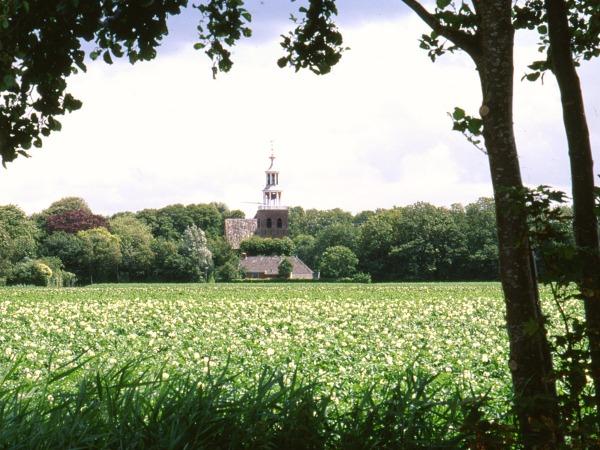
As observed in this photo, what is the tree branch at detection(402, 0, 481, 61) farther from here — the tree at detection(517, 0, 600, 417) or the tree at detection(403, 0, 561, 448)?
the tree at detection(517, 0, 600, 417)

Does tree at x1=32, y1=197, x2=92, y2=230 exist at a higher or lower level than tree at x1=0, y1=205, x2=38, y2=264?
higher

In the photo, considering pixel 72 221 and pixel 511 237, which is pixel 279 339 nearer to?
pixel 511 237

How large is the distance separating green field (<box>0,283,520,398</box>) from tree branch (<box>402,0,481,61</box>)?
10.8ft

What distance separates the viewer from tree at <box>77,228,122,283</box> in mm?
69188

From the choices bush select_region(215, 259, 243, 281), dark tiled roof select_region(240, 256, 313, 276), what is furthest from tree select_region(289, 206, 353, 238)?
bush select_region(215, 259, 243, 281)

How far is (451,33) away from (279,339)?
31.4 ft

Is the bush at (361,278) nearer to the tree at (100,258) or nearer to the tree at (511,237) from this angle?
the tree at (100,258)

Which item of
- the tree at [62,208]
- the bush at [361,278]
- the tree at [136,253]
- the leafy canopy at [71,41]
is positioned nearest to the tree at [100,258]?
the tree at [136,253]

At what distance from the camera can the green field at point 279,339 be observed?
993 centimetres

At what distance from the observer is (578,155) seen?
367cm

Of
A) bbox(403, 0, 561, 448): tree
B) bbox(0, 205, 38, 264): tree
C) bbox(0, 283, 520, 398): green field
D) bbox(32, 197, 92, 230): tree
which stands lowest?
bbox(0, 283, 520, 398): green field

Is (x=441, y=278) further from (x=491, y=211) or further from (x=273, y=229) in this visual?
(x=273, y=229)

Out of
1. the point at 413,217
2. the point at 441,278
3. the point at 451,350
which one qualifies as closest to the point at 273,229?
the point at 413,217

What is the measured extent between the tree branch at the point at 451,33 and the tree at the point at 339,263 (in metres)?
66.6
